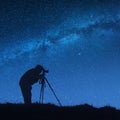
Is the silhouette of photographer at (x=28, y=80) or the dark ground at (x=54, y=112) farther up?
the silhouette of photographer at (x=28, y=80)

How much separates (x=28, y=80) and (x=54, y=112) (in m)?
5.51

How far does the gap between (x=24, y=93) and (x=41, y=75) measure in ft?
4.99

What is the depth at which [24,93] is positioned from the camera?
2142 centimetres

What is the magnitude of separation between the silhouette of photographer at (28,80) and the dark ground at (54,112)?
3.95m

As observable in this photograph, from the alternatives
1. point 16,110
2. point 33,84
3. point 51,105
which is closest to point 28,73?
point 33,84

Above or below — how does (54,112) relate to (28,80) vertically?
below

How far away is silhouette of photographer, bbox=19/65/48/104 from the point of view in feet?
69.9

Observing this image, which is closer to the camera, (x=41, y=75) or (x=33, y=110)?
(x=33, y=110)

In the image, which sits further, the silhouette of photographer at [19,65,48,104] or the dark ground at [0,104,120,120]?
the silhouette of photographer at [19,65,48,104]

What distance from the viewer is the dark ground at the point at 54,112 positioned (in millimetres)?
15204

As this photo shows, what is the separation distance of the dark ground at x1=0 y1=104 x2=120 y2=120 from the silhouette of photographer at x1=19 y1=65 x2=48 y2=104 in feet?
13.0

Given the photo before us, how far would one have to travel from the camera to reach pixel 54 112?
53.3 ft

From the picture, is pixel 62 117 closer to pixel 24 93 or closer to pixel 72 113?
pixel 72 113

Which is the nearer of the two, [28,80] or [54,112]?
[54,112]
